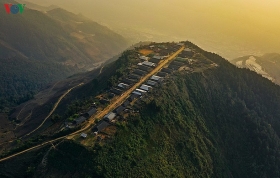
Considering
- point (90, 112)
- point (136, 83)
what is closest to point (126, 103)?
point (90, 112)

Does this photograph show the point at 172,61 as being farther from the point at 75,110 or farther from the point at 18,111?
the point at 18,111

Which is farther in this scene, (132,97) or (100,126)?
(132,97)

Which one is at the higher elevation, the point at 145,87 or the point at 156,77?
the point at 156,77

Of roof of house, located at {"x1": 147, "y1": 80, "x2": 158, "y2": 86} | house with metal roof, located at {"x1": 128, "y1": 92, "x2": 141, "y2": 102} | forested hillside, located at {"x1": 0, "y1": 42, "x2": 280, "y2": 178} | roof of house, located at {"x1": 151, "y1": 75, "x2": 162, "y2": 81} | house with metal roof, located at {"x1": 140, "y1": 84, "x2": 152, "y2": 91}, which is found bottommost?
forested hillside, located at {"x1": 0, "y1": 42, "x2": 280, "y2": 178}

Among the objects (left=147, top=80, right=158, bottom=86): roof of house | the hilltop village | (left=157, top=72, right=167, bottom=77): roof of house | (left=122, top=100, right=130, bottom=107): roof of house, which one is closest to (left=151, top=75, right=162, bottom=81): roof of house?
the hilltop village

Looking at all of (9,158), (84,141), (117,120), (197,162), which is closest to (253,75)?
(197,162)

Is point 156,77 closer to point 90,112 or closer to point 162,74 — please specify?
point 162,74

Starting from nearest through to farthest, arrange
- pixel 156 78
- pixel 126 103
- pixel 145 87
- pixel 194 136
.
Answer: pixel 126 103 → pixel 194 136 → pixel 145 87 → pixel 156 78

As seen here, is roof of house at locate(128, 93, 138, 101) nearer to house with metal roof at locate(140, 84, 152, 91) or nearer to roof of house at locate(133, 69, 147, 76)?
house with metal roof at locate(140, 84, 152, 91)

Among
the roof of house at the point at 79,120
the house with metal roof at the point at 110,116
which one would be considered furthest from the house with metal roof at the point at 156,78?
the roof of house at the point at 79,120
